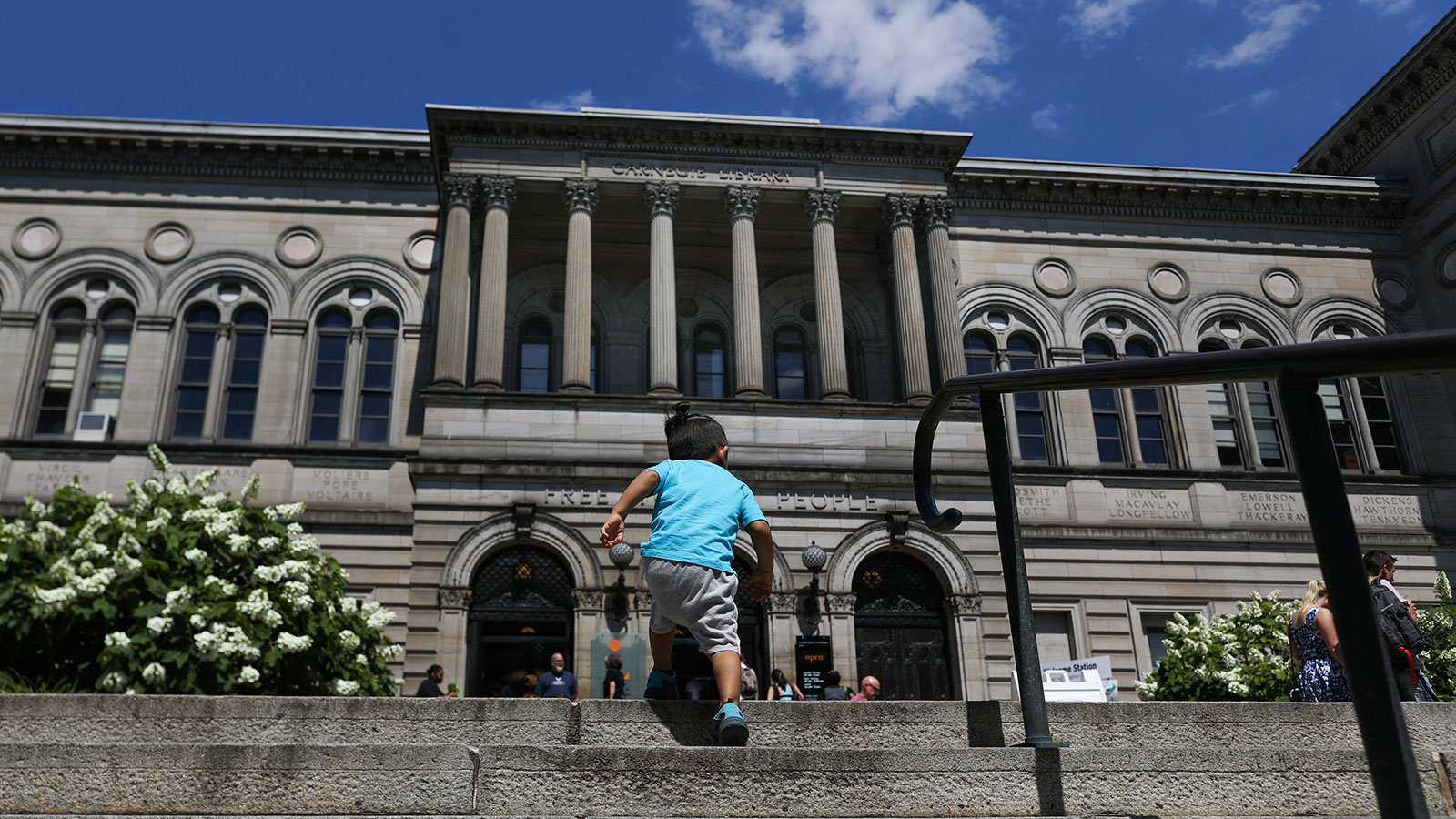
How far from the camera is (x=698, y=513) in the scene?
259 inches

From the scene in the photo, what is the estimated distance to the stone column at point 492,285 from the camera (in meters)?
22.5

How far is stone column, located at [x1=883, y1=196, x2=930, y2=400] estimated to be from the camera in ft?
78.6

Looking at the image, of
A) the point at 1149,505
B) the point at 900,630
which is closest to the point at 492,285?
the point at 900,630

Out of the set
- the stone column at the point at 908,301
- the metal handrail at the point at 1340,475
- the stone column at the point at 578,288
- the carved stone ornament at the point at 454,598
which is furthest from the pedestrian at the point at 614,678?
the metal handrail at the point at 1340,475

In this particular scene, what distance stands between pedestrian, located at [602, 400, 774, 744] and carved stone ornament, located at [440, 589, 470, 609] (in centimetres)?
1454

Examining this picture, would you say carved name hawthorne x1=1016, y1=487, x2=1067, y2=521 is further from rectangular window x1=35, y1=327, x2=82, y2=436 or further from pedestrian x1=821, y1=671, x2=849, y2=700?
rectangular window x1=35, y1=327, x2=82, y2=436

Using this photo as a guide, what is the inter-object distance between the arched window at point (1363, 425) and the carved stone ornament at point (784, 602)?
602 inches

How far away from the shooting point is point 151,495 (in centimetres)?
1562

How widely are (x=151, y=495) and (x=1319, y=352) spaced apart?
15661mm

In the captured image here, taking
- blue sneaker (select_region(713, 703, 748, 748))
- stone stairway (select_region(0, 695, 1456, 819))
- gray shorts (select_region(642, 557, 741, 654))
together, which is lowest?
stone stairway (select_region(0, 695, 1456, 819))

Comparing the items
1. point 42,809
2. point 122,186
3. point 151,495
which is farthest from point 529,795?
point 122,186

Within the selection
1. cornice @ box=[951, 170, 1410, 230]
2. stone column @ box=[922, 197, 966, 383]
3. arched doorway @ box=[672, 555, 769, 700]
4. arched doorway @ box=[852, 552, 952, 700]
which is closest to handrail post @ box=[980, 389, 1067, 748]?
arched doorway @ box=[672, 555, 769, 700]

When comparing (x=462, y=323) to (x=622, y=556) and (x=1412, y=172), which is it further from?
(x=1412, y=172)

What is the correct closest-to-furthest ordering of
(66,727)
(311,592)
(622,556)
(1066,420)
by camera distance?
(66,727), (311,592), (622,556), (1066,420)
